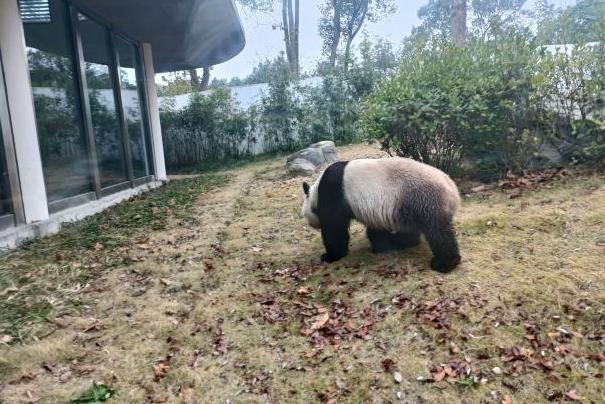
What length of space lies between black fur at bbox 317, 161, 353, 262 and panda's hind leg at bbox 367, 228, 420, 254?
0.92 feet

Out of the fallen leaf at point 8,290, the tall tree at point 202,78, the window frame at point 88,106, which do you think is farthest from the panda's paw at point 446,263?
the tall tree at point 202,78

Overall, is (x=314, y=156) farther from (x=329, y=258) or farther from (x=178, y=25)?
(x=329, y=258)

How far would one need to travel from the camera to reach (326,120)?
1476cm

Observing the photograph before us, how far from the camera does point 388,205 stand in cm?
404

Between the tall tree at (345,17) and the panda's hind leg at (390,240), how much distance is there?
19.0 meters

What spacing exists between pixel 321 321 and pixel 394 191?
1328mm

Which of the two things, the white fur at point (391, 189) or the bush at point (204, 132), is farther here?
the bush at point (204, 132)

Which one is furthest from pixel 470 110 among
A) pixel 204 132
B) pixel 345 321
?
pixel 204 132

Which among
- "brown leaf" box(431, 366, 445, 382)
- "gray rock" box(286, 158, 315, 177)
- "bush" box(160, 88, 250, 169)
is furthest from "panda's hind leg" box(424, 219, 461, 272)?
"bush" box(160, 88, 250, 169)

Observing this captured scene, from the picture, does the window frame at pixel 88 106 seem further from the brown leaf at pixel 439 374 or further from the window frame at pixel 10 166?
the brown leaf at pixel 439 374

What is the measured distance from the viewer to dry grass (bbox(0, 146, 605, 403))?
108 inches

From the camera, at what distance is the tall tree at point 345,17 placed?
22.2m

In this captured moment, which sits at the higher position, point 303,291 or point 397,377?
point 303,291

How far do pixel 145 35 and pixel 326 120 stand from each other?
6326mm
